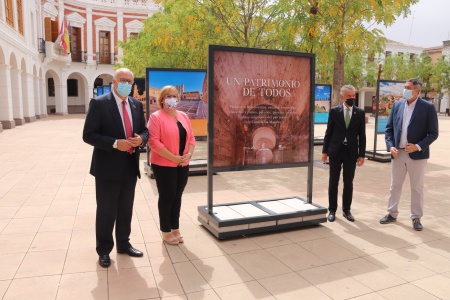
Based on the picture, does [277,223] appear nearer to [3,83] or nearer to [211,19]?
[211,19]

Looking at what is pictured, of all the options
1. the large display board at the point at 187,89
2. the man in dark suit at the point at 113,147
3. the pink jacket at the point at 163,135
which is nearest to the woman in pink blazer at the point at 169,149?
the pink jacket at the point at 163,135

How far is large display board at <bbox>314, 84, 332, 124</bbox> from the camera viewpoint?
13949 mm

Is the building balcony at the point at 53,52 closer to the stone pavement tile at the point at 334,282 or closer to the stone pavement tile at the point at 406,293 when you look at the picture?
the stone pavement tile at the point at 334,282

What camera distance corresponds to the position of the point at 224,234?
4.58 meters

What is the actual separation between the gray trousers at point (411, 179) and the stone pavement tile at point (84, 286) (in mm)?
3893

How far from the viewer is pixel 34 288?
340 cm

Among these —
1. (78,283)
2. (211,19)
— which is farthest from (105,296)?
(211,19)

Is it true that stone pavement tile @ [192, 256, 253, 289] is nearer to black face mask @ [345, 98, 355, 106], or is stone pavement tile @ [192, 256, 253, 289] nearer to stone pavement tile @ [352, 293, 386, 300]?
stone pavement tile @ [352, 293, 386, 300]

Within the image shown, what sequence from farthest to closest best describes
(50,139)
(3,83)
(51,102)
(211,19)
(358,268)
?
(51,102) < (3,83) < (50,139) < (211,19) < (358,268)

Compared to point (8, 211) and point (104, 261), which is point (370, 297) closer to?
point (104, 261)

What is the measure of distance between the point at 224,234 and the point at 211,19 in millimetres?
9021

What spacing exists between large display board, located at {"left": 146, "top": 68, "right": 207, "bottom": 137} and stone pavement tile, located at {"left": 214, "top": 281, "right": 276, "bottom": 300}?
19.2 feet

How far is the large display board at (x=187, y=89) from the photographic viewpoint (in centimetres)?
903

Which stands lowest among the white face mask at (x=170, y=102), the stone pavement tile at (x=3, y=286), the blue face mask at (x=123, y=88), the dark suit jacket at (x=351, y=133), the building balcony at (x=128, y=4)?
the stone pavement tile at (x=3, y=286)
